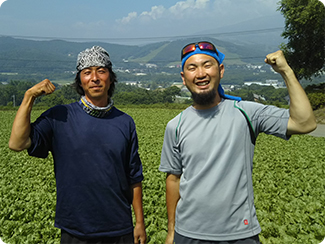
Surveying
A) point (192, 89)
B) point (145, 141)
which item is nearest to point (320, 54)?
point (145, 141)

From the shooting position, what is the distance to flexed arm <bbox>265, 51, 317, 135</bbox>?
227cm

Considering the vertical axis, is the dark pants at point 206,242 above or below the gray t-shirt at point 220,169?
below

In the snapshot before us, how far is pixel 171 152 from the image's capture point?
8.58ft

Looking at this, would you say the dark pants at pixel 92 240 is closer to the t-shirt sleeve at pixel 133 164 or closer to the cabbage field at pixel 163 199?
the t-shirt sleeve at pixel 133 164

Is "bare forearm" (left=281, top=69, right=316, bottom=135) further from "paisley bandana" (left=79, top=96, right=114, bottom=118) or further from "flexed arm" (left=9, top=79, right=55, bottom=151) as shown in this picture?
"flexed arm" (left=9, top=79, right=55, bottom=151)

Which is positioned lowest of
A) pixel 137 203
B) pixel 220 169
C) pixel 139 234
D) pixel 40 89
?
pixel 139 234

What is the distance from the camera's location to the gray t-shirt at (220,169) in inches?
91.7

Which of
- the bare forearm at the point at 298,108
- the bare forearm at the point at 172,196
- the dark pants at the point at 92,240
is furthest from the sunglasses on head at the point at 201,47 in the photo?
the dark pants at the point at 92,240

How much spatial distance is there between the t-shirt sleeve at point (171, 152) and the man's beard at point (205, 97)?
0.23 meters

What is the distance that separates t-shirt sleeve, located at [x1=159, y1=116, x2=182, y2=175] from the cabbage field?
2.43 meters

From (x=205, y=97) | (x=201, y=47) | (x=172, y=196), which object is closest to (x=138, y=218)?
(x=172, y=196)

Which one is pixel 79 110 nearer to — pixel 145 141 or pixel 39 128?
pixel 39 128

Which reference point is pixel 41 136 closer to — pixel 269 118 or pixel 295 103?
pixel 269 118

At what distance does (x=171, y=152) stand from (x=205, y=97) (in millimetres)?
499
